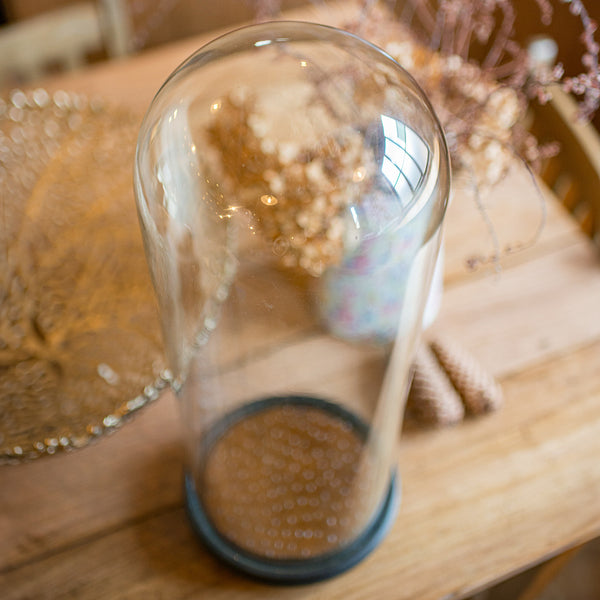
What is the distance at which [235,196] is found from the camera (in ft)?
1.39

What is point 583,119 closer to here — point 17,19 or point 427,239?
point 427,239

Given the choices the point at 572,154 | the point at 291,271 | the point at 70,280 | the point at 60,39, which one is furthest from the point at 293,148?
the point at 60,39

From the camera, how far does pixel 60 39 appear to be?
0.97 m

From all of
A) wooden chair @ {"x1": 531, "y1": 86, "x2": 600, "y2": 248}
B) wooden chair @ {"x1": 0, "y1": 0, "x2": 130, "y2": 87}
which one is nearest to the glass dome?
wooden chair @ {"x1": 531, "y1": 86, "x2": 600, "y2": 248}

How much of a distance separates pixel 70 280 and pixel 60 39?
1.58ft

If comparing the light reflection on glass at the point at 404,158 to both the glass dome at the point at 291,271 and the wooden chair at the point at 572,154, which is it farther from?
the wooden chair at the point at 572,154

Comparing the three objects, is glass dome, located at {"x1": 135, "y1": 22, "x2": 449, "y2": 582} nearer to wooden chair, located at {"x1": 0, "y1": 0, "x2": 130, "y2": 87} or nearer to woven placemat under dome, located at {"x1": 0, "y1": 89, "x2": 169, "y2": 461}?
woven placemat under dome, located at {"x1": 0, "y1": 89, "x2": 169, "y2": 461}

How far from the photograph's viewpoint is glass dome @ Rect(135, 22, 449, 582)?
1.35 feet

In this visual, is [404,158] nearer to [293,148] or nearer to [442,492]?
[293,148]

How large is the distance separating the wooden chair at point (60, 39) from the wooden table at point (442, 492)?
0.58m

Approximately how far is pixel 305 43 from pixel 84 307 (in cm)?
33

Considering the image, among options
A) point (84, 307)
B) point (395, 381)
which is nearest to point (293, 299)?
point (395, 381)

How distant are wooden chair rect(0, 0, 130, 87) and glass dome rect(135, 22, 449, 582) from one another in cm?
52

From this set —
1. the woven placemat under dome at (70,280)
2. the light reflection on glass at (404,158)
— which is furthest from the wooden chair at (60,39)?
the light reflection on glass at (404,158)
